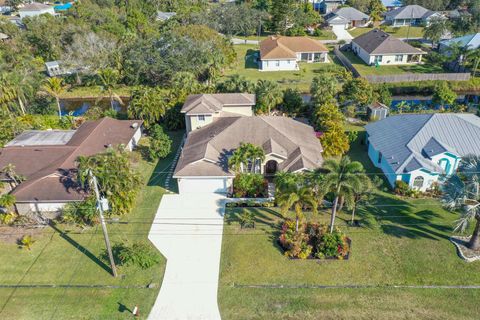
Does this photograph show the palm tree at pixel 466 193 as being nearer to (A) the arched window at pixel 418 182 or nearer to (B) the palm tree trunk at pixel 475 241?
(B) the palm tree trunk at pixel 475 241

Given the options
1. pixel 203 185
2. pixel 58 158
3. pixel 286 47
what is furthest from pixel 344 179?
pixel 286 47

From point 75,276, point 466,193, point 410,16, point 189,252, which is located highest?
point 410,16

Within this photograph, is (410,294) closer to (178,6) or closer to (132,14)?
(132,14)

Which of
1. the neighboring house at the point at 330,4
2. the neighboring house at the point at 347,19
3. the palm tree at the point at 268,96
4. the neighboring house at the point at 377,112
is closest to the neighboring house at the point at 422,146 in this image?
the neighboring house at the point at 377,112

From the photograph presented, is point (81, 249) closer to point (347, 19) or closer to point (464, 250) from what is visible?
point (464, 250)

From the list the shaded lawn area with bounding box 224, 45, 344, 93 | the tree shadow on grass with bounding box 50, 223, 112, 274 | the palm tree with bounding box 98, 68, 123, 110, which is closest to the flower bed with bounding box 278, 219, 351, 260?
the tree shadow on grass with bounding box 50, 223, 112, 274

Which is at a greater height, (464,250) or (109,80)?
(109,80)
